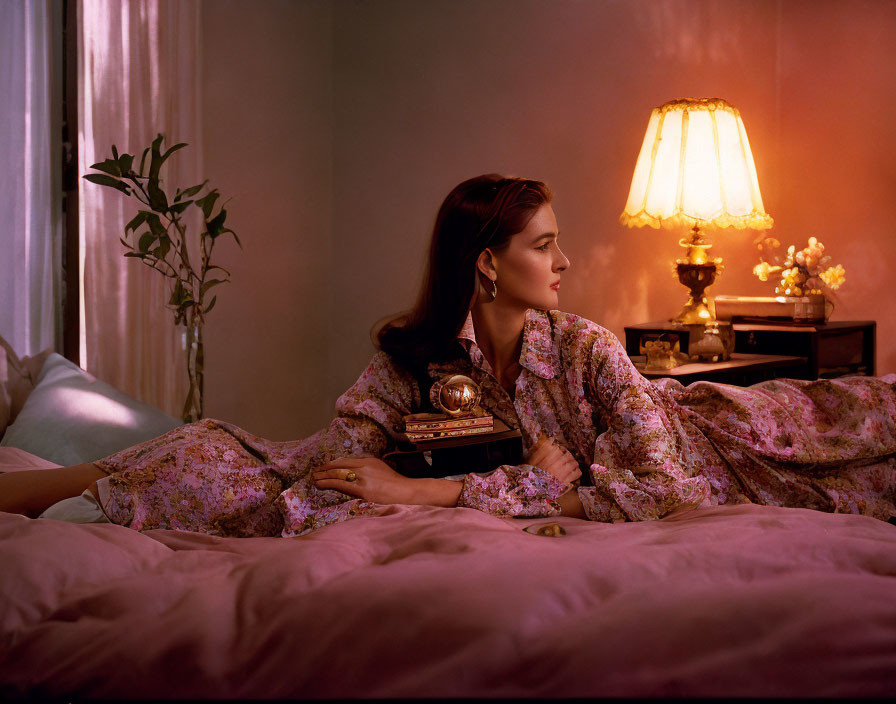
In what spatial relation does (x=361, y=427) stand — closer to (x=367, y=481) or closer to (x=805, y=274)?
A: (x=367, y=481)

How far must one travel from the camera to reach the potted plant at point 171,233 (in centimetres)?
262

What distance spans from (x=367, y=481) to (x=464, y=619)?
710 millimetres

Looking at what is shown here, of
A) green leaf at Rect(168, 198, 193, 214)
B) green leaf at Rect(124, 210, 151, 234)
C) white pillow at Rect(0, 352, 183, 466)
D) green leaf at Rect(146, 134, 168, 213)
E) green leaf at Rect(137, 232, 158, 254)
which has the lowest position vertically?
white pillow at Rect(0, 352, 183, 466)

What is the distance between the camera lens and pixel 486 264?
1.90 meters

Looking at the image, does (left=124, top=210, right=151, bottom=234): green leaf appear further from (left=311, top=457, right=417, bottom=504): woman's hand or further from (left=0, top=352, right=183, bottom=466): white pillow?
(left=311, top=457, right=417, bottom=504): woman's hand

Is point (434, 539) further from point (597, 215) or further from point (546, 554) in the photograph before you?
point (597, 215)

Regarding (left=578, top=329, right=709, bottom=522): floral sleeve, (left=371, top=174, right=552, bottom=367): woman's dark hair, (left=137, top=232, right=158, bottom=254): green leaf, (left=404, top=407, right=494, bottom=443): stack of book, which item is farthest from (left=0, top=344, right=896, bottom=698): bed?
→ (left=137, top=232, right=158, bottom=254): green leaf

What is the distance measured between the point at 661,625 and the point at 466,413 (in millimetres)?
857

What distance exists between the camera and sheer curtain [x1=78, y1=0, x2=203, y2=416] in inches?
112

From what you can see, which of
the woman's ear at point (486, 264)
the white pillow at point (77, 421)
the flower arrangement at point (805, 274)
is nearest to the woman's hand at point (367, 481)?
the woman's ear at point (486, 264)

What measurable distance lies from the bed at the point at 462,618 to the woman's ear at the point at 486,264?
0.72 metres

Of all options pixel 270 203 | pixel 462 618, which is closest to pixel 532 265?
pixel 462 618

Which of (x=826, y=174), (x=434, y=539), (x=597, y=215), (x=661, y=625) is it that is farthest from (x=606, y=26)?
(x=661, y=625)

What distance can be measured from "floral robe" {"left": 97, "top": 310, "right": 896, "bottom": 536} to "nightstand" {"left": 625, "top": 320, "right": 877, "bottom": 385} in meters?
0.66
